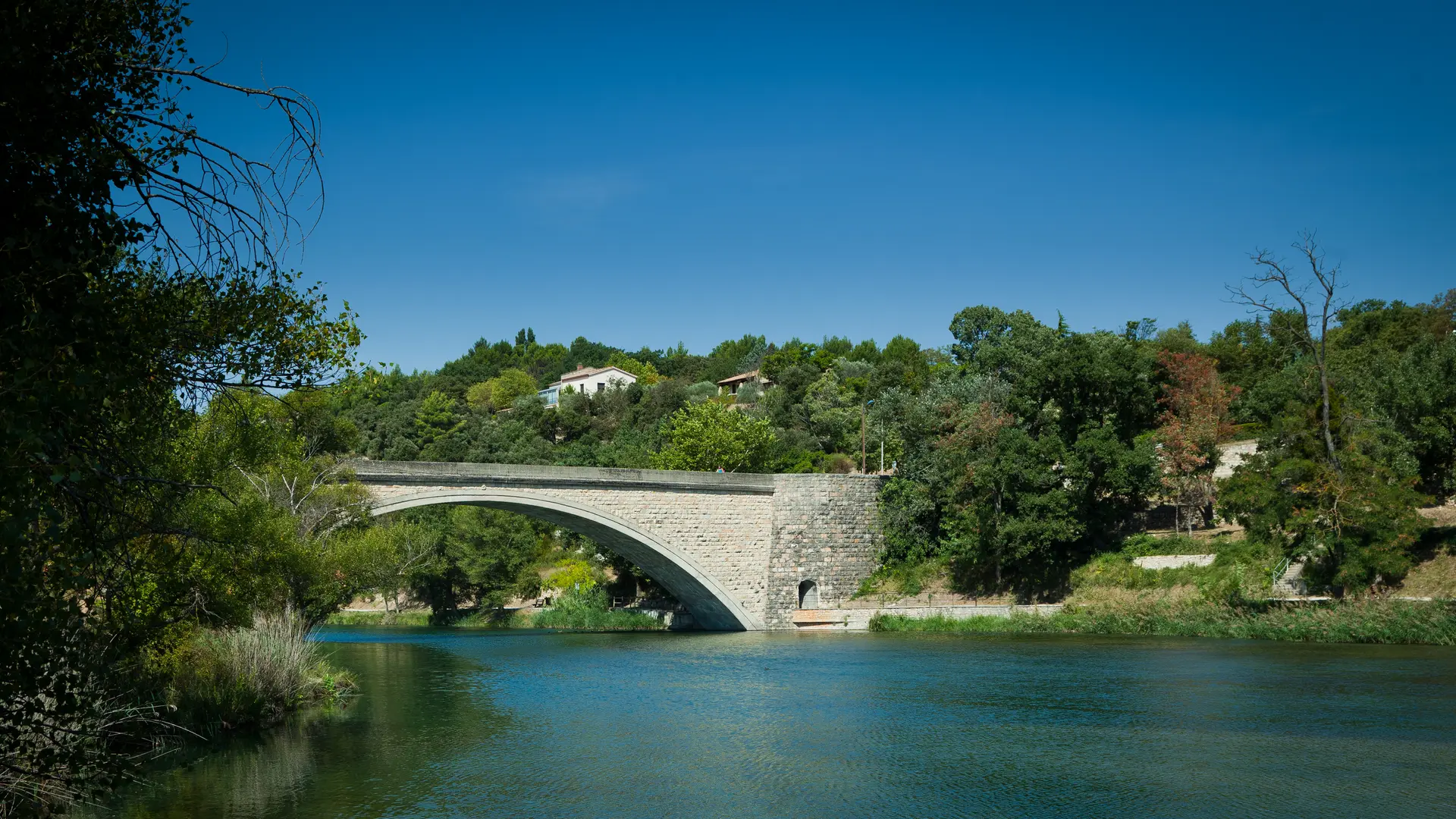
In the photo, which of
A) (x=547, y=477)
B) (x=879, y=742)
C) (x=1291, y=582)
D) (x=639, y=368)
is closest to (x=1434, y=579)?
(x=1291, y=582)

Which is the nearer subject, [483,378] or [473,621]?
[473,621]

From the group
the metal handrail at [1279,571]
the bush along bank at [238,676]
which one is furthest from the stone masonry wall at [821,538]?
the bush along bank at [238,676]

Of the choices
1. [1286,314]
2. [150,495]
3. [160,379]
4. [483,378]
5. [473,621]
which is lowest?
[473,621]

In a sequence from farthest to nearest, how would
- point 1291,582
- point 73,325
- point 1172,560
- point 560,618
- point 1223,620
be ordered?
point 560,618 → point 1172,560 → point 1291,582 → point 1223,620 → point 73,325

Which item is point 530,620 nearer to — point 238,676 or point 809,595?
point 809,595

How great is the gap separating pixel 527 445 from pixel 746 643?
29735 mm

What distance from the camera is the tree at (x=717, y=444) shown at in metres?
38.8

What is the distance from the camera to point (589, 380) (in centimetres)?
8019

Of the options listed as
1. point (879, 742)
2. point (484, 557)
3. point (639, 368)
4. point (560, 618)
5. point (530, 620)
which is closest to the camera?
point (879, 742)

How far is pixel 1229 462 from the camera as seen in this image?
105 feet

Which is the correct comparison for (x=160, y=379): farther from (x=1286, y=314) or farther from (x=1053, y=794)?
(x=1286, y=314)

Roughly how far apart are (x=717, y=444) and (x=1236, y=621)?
20047 millimetres

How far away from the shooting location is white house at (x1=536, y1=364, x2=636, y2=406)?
254 feet

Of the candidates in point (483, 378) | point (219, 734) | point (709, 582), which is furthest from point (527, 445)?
point (219, 734)
